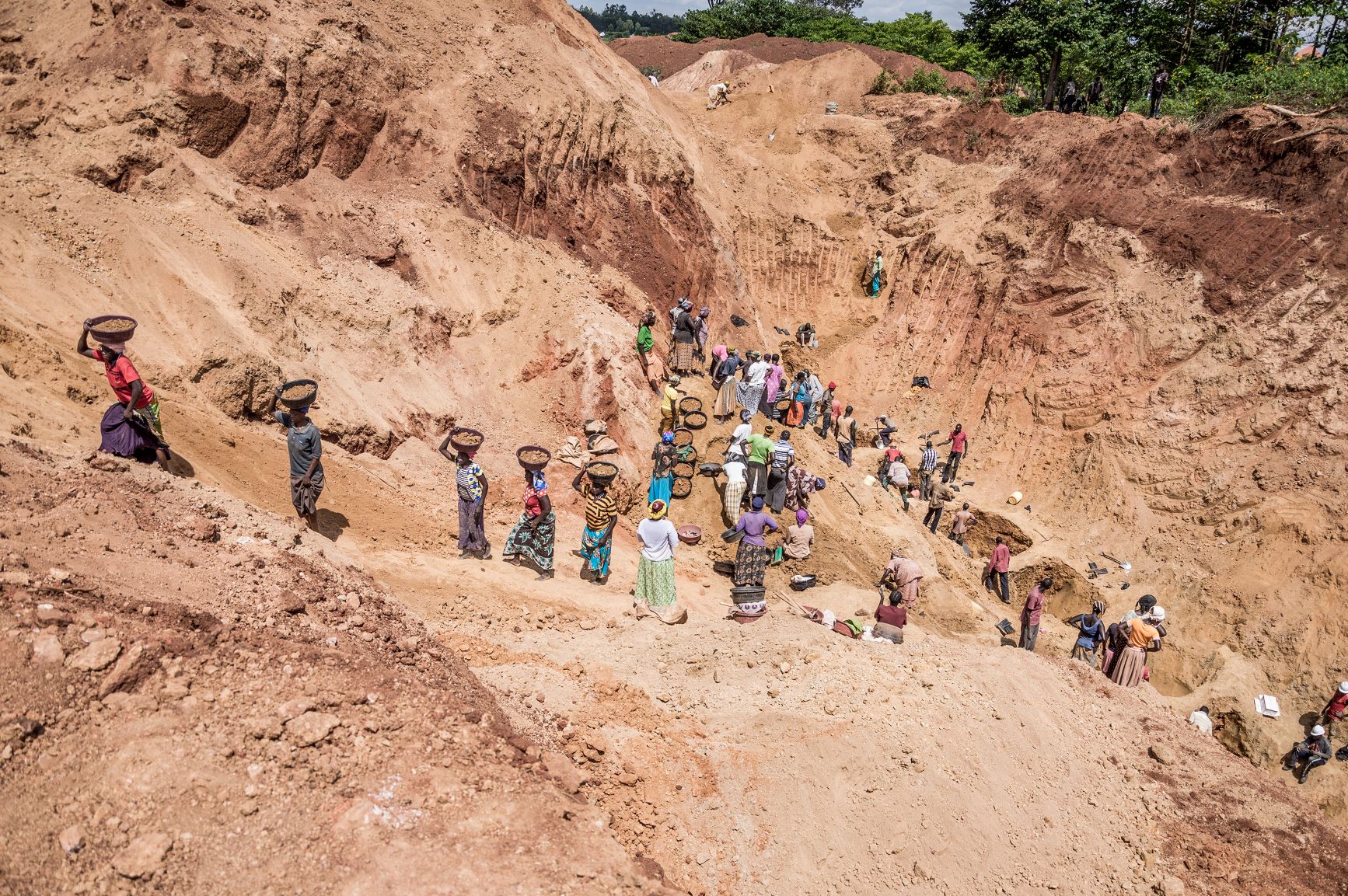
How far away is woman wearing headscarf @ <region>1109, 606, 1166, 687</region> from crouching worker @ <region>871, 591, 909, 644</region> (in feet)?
11.4

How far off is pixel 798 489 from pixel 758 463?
97cm

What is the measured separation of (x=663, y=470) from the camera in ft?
40.6

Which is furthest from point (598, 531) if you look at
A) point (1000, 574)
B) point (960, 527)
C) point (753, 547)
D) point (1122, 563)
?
point (1122, 563)

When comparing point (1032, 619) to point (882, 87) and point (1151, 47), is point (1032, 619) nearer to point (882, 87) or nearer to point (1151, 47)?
point (882, 87)

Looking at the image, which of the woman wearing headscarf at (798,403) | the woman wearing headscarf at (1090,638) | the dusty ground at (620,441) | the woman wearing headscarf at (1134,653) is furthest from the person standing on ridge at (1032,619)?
the woman wearing headscarf at (798,403)

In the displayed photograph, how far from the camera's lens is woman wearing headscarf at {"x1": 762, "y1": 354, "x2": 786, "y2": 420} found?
48.6 feet

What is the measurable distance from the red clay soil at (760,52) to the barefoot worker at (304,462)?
27910 millimetres

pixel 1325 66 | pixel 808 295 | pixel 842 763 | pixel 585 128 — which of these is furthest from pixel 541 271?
pixel 1325 66

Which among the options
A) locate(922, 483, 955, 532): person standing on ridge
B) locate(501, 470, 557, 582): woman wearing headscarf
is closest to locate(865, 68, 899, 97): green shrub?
locate(922, 483, 955, 532): person standing on ridge

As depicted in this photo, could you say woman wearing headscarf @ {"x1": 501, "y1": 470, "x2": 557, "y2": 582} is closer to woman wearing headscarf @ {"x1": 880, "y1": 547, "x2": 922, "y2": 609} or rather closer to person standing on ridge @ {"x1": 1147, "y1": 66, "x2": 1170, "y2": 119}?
woman wearing headscarf @ {"x1": 880, "y1": 547, "x2": 922, "y2": 609}

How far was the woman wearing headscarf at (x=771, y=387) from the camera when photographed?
48.6 ft

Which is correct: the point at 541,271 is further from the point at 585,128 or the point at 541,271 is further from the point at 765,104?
the point at 765,104

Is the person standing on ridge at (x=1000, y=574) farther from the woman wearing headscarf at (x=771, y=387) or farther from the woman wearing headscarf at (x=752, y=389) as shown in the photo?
the woman wearing headscarf at (x=752, y=389)

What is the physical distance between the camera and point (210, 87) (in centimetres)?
1191
